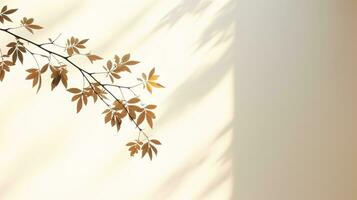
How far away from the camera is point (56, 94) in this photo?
1992 mm

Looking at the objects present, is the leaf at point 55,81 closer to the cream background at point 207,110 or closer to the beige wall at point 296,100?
the cream background at point 207,110

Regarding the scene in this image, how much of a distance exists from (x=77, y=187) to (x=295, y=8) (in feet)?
Result: 4.83

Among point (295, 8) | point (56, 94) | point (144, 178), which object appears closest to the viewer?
point (56, 94)

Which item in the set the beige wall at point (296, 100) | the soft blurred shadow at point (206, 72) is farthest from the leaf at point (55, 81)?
the beige wall at point (296, 100)

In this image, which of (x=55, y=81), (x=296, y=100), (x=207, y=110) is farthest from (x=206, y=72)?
(x=55, y=81)

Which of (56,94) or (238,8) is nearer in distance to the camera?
(56,94)

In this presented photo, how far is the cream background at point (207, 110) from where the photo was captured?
77.7 inches

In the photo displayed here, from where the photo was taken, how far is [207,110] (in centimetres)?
228

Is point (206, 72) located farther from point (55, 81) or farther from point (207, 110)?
point (55, 81)

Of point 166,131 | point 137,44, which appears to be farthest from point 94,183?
point 137,44

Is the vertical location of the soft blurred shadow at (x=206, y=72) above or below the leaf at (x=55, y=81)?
above

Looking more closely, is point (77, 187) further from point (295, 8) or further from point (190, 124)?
point (295, 8)

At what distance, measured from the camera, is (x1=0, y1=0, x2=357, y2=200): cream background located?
6.47 feet

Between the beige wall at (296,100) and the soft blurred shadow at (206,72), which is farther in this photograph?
the beige wall at (296,100)
